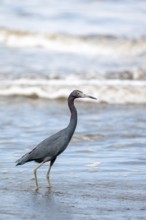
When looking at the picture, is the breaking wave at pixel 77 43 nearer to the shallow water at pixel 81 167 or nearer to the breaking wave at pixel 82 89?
the breaking wave at pixel 82 89

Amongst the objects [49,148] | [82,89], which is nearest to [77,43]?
[82,89]

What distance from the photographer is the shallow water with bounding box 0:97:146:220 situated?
7254 mm

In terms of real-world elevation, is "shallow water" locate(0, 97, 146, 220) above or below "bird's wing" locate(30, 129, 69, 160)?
below

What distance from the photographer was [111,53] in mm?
20797

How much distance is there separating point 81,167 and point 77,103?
6.09m

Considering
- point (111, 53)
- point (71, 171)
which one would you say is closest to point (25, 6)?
point (111, 53)

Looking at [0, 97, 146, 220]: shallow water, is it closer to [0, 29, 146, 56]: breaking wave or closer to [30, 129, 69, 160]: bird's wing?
[30, 129, 69, 160]: bird's wing

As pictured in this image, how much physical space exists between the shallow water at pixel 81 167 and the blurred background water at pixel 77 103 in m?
0.01

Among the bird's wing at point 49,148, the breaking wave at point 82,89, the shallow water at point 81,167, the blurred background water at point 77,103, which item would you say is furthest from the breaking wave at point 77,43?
the bird's wing at point 49,148

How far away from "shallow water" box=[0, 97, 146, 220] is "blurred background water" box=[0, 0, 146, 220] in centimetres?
1

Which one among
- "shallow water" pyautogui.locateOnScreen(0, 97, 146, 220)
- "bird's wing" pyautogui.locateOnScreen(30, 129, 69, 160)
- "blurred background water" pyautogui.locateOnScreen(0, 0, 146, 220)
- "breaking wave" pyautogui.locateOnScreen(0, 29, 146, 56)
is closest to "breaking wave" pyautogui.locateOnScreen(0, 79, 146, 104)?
"blurred background water" pyautogui.locateOnScreen(0, 0, 146, 220)

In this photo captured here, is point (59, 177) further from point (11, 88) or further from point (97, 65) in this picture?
point (97, 65)

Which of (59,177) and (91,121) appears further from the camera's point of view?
(91,121)

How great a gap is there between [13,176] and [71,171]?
2.30ft
